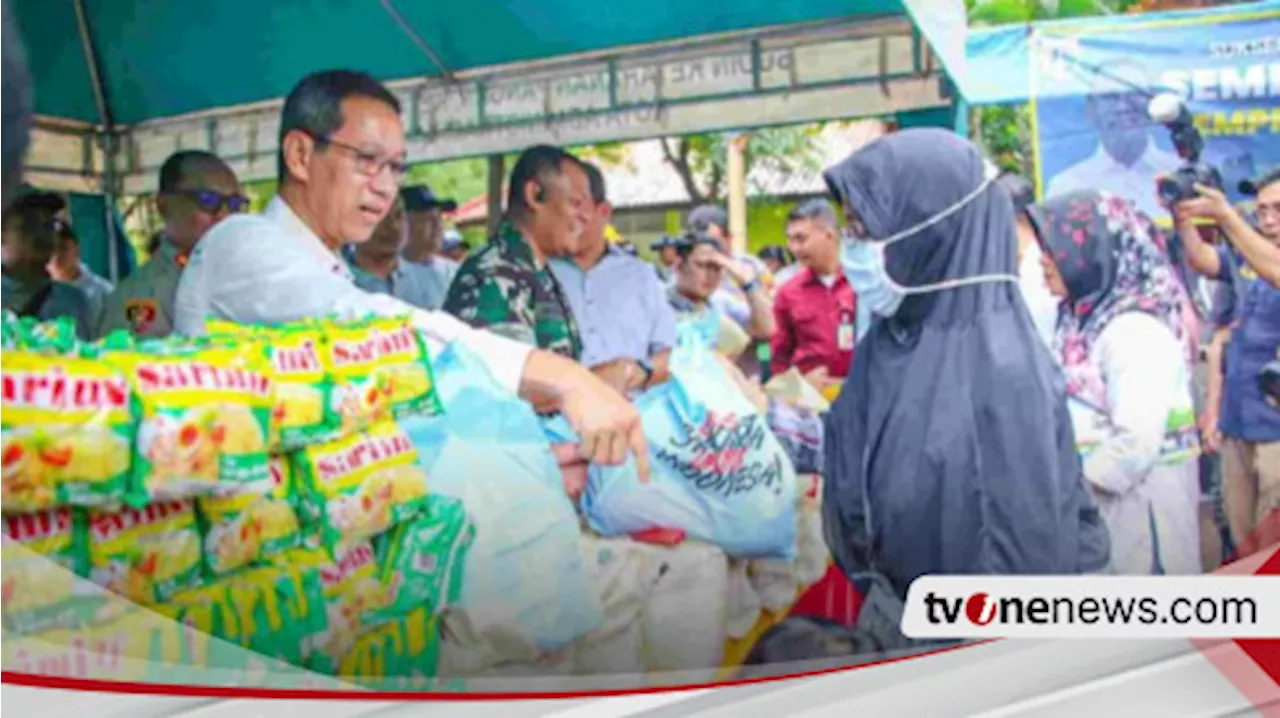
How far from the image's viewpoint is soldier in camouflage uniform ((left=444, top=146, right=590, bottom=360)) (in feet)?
6.29

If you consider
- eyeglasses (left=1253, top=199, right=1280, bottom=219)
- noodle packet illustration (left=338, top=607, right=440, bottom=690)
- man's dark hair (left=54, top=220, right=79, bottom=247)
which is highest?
eyeglasses (left=1253, top=199, right=1280, bottom=219)

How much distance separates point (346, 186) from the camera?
1.87 metres

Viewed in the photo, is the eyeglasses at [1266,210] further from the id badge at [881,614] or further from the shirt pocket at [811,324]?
the id badge at [881,614]

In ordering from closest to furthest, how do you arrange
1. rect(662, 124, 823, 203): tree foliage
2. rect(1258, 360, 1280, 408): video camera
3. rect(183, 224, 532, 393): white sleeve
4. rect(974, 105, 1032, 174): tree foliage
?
rect(183, 224, 532, 393): white sleeve
rect(662, 124, 823, 203): tree foliage
rect(974, 105, 1032, 174): tree foliage
rect(1258, 360, 1280, 408): video camera

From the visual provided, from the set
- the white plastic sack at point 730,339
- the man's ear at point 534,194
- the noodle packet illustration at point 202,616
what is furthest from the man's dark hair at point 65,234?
the white plastic sack at point 730,339

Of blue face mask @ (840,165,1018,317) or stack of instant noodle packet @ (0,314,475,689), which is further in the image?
blue face mask @ (840,165,1018,317)

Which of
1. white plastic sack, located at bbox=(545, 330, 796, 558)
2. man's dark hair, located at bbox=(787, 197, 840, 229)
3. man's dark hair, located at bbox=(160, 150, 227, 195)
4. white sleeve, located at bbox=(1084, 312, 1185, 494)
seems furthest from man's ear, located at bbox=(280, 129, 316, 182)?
white sleeve, located at bbox=(1084, 312, 1185, 494)

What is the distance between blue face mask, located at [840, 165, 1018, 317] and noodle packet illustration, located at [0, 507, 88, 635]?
1121mm

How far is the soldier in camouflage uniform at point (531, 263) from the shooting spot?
1.92 m

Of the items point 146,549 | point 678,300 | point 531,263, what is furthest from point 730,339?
point 146,549

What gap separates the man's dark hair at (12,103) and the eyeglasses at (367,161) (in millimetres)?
364

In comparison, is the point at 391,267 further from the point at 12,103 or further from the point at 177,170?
the point at 12,103

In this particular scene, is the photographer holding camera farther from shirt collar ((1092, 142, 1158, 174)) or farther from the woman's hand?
the woman's hand

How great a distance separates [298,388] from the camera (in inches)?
72.1
